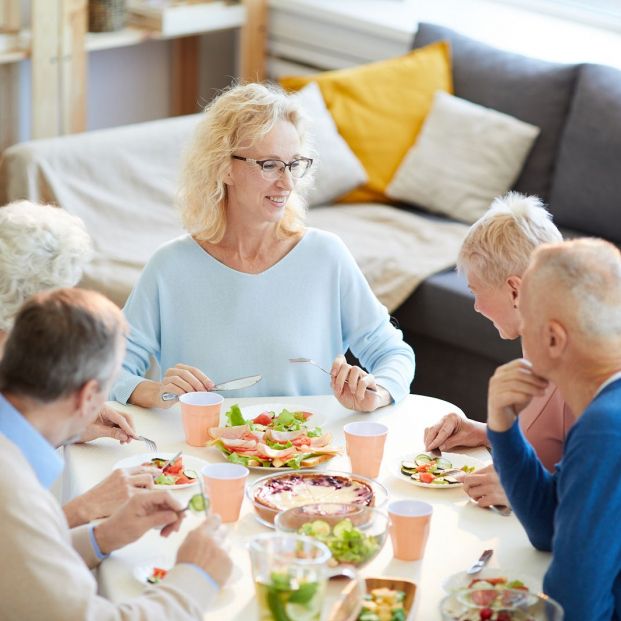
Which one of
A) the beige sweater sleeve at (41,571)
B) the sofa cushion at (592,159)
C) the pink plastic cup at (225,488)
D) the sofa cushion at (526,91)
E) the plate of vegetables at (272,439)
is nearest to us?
the beige sweater sleeve at (41,571)

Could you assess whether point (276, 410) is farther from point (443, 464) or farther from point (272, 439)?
point (443, 464)

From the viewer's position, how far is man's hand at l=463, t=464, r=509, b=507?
6.18 feet

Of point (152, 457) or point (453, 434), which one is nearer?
point (152, 457)

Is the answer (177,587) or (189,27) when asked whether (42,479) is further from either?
(189,27)

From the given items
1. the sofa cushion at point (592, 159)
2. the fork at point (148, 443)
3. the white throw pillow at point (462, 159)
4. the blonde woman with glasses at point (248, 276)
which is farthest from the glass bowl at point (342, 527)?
the white throw pillow at point (462, 159)

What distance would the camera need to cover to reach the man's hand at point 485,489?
6.18 feet

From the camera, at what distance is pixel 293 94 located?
441 centimetres

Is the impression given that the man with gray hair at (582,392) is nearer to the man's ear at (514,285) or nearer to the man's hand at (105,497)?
the man's ear at (514,285)

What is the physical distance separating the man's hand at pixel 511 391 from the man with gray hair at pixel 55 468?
17.5 inches

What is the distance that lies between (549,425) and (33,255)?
1031 millimetres

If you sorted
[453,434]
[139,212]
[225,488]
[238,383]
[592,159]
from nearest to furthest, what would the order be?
[225,488]
[453,434]
[238,383]
[592,159]
[139,212]

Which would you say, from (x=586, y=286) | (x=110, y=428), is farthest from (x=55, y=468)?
(x=586, y=286)

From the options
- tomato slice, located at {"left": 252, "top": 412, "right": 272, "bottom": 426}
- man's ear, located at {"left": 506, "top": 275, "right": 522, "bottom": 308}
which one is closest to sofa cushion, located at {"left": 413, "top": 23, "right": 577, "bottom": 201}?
man's ear, located at {"left": 506, "top": 275, "right": 522, "bottom": 308}

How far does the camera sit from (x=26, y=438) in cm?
151
